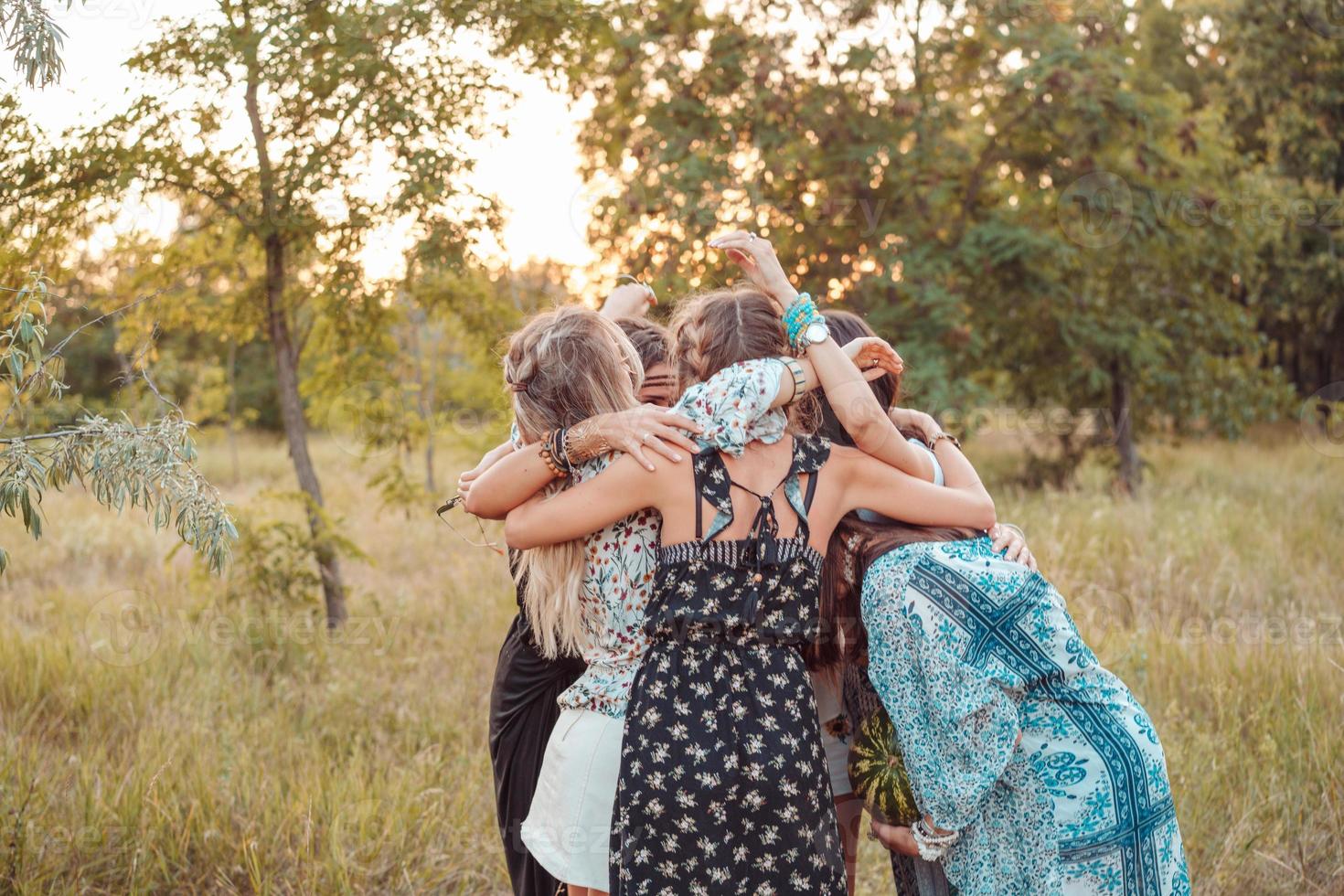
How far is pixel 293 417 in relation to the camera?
560cm

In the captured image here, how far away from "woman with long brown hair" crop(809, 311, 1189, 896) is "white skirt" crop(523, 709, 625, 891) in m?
0.62

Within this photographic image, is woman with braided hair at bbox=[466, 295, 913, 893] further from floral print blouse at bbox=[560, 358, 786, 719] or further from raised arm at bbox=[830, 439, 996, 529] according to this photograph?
raised arm at bbox=[830, 439, 996, 529]

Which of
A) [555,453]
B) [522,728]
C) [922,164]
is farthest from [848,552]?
[922,164]

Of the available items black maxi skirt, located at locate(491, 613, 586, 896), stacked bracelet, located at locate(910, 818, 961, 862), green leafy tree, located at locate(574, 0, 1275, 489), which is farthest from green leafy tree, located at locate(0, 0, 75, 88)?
green leafy tree, located at locate(574, 0, 1275, 489)

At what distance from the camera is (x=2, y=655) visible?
5.07m

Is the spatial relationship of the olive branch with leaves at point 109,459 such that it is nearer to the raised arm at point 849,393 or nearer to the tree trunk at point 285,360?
the raised arm at point 849,393

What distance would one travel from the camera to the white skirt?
2365 mm

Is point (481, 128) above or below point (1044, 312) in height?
above

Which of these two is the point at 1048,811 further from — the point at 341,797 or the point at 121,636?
the point at 121,636

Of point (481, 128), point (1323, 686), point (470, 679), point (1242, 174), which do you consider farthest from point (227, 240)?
point (1242, 174)

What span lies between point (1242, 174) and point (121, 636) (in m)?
12.8

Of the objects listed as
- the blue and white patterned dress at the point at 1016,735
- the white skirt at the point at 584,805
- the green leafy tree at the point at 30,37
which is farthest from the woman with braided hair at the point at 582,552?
the green leafy tree at the point at 30,37

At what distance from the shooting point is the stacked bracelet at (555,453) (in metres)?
2.41

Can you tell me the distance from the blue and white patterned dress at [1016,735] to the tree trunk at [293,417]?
13.2 ft
